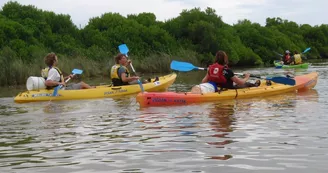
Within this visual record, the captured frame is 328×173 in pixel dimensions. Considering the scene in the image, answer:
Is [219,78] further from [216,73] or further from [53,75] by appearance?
[53,75]

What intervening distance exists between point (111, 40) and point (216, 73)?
22.2m

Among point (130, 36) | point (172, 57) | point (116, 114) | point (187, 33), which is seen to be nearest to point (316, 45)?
point (187, 33)

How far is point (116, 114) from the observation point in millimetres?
7961

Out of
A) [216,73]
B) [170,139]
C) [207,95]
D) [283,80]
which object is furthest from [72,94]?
[170,139]

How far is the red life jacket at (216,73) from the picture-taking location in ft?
30.6

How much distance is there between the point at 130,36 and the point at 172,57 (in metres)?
6.81

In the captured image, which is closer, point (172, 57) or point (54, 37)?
point (172, 57)

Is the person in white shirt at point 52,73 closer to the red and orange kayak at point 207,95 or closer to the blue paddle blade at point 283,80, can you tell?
the red and orange kayak at point 207,95

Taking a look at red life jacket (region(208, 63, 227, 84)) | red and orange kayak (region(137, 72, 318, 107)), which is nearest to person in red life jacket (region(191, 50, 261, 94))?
red life jacket (region(208, 63, 227, 84))

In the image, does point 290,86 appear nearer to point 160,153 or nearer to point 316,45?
point 160,153

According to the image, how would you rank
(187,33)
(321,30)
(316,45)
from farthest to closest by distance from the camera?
(321,30) < (316,45) < (187,33)

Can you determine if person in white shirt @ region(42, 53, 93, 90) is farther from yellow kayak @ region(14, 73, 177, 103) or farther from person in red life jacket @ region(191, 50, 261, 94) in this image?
person in red life jacket @ region(191, 50, 261, 94)

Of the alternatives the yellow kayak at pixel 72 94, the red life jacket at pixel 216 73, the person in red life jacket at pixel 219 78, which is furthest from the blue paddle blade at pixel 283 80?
the yellow kayak at pixel 72 94

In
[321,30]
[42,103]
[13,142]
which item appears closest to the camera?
[13,142]
